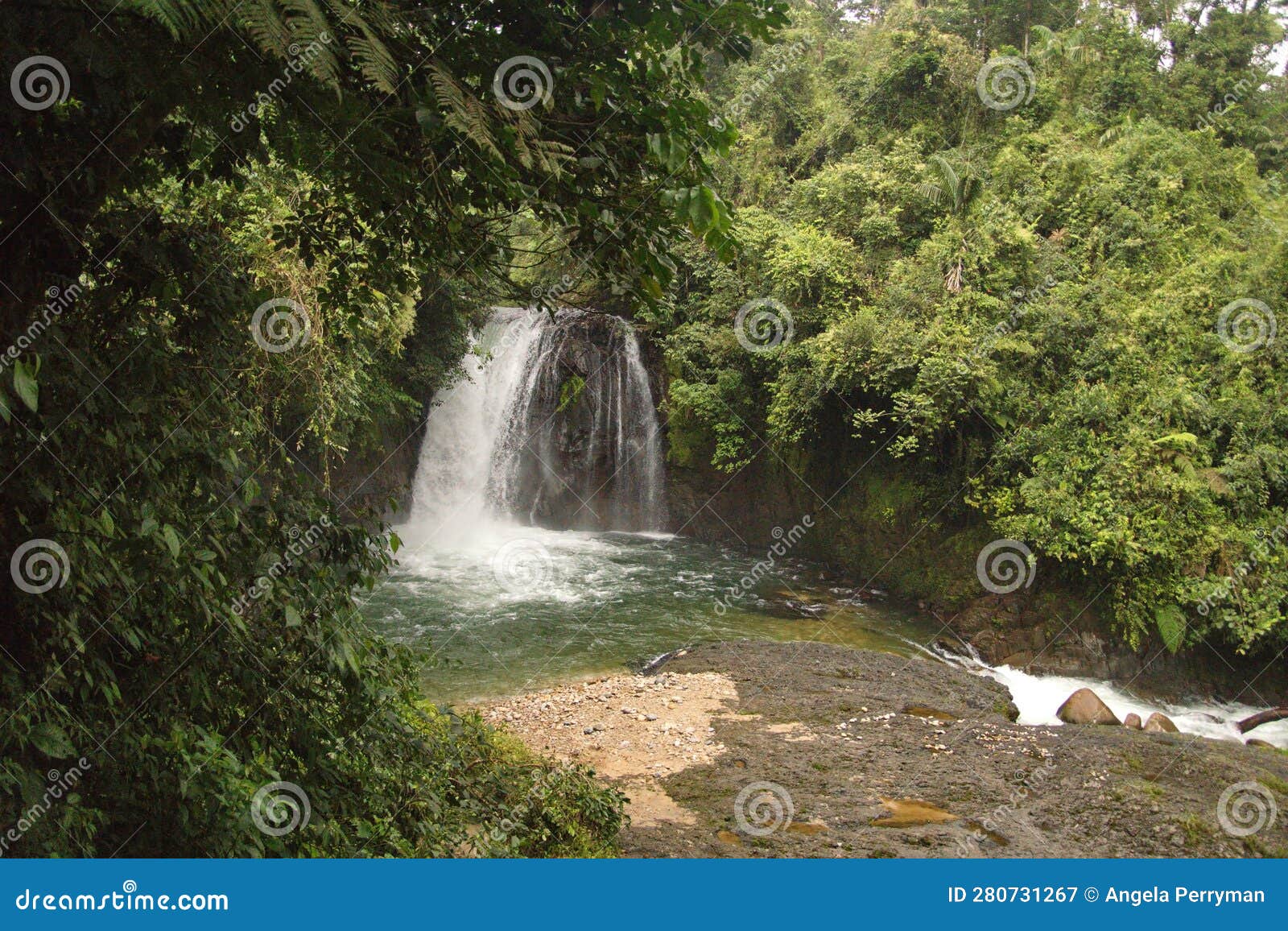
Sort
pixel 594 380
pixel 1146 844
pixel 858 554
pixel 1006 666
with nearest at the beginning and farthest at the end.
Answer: pixel 1146 844, pixel 1006 666, pixel 858 554, pixel 594 380

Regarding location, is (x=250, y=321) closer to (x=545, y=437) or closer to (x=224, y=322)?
(x=224, y=322)

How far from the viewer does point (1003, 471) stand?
13359mm

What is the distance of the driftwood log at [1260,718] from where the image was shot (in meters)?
10.3

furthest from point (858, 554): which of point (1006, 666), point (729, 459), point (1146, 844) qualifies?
point (1146, 844)

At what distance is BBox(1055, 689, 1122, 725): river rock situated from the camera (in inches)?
391

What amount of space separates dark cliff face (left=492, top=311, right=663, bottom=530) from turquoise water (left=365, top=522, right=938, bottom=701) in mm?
1554

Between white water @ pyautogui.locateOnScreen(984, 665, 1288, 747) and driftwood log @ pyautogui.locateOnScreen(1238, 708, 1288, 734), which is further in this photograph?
driftwood log @ pyautogui.locateOnScreen(1238, 708, 1288, 734)

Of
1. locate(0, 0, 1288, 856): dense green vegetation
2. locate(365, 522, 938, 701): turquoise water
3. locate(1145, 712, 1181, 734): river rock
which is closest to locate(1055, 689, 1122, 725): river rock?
locate(1145, 712, 1181, 734): river rock

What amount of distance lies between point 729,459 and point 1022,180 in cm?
793

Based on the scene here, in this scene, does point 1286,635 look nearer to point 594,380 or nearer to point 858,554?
point 858,554

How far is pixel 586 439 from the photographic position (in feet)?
63.7

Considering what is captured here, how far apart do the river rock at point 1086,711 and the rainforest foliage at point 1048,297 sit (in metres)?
1.71

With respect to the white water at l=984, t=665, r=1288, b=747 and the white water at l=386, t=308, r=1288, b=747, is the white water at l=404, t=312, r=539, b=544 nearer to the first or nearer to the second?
the white water at l=386, t=308, r=1288, b=747

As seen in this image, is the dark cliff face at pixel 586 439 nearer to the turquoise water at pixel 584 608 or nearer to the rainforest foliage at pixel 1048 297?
the rainforest foliage at pixel 1048 297
